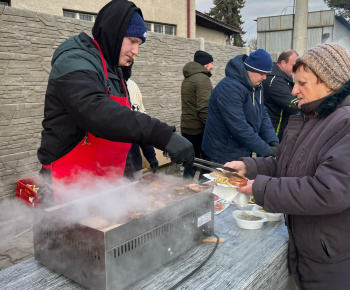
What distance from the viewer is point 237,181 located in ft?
5.88

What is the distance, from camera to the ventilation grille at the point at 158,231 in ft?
4.23

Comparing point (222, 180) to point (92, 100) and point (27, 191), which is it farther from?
point (27, 191)

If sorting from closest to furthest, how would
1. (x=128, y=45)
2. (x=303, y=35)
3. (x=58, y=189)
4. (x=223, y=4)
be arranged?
(x=58, y=189) → (x=128, y=45) → (x=303, y=35) → (x=223, y=4)

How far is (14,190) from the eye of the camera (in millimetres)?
4348

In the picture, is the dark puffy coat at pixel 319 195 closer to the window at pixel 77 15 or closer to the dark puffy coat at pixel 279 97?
the dark puffy coat at pixel 279 97

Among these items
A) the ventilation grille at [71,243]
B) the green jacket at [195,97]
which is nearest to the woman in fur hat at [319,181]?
the ventilation grille at [71,243]

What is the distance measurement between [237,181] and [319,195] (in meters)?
0.45

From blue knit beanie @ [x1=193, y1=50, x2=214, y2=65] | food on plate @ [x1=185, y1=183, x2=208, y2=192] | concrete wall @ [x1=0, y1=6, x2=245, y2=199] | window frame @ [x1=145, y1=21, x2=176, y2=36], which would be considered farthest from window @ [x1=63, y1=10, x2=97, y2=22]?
food on plate @ [x1=185, y1=183, x2=208, y2=192]

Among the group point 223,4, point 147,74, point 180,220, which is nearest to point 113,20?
point 180,220

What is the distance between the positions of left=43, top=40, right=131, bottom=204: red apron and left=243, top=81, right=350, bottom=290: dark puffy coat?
896mm

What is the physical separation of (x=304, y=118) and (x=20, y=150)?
12.8 ft

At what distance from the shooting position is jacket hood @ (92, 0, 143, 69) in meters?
1.90

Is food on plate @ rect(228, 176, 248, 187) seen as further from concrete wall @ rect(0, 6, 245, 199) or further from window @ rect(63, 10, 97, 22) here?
window @ rect(63, 10, 97, 22)

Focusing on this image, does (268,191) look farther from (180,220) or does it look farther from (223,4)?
(223,4)
